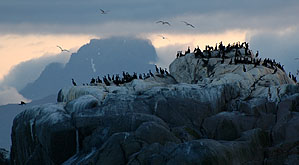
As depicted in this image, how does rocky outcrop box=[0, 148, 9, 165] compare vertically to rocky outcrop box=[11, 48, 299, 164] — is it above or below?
below

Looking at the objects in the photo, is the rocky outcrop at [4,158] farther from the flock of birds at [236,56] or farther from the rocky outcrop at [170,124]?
the flock of birds at [236,56]

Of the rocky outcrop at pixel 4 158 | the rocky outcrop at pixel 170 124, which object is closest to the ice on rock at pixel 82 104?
the rocky outcrop at pixel 170 124

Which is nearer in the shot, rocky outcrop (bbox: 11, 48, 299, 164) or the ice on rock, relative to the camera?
rocky outcrop (bbox: 11, 48, 299, 164)

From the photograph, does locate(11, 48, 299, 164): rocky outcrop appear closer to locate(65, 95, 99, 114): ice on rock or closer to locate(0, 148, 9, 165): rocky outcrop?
locate(65, 95, 99, 114): ice on rock

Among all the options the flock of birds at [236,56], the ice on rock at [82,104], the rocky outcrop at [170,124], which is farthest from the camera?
the flock of birds at [236,56]

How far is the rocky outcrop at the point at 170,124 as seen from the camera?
3594cm

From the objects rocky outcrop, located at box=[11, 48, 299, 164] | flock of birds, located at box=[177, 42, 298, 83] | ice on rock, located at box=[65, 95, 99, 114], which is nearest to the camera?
rocky outcrop, located at box=[11, 48, 299, 164]

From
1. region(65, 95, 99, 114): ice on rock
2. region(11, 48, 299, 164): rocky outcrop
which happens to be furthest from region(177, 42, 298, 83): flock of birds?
region(65, 95, 99, 114): ice on rock

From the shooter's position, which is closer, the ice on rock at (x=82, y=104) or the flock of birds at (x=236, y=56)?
the ice on rock at (x=82, y=104)

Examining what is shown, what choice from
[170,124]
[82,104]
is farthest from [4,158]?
[170,124]

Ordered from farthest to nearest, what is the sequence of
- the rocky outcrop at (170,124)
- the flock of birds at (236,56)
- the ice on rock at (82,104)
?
the flock of birds at (236,56)
the ice on rock at (82,104)
the rocky outcrop at (170,124)

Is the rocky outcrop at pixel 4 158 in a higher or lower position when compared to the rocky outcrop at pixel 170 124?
lower

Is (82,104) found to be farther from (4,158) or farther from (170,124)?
(4,158)

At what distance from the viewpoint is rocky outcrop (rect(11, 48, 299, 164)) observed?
35.9 m
